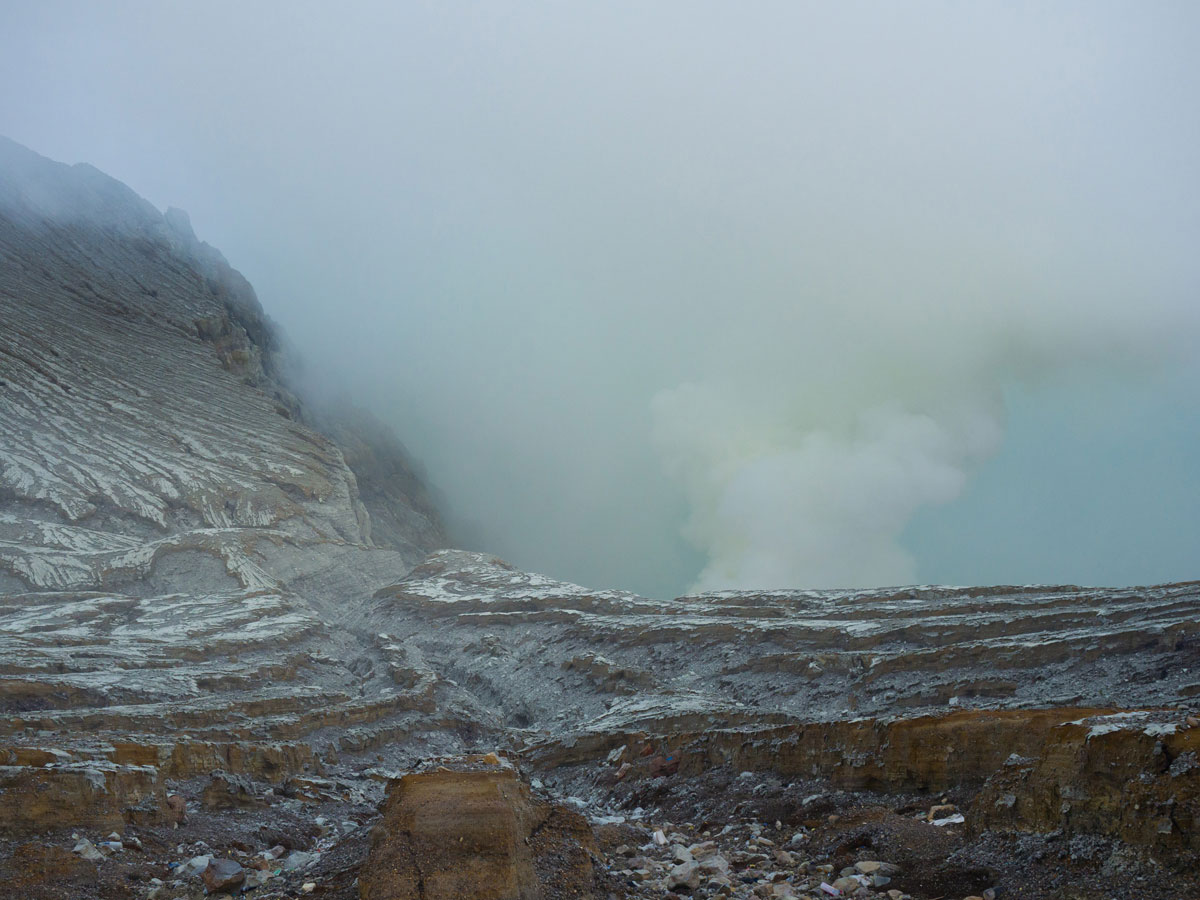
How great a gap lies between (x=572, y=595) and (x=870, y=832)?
3873 centimetres

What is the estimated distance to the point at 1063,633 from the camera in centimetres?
2969

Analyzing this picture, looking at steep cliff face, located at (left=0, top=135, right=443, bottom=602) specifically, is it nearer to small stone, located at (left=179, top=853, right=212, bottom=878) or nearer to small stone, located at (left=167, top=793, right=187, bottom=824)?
small stone, located at (left=167, top=793, right=187, bottom=824)

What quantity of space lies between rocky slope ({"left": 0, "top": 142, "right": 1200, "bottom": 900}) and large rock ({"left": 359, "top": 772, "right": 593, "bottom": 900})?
0.18ft

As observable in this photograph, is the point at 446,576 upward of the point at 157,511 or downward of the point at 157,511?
downward

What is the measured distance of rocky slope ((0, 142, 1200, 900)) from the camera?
35.0ft

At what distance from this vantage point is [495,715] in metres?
34.4

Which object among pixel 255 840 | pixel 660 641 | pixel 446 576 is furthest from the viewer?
pixel 446 576

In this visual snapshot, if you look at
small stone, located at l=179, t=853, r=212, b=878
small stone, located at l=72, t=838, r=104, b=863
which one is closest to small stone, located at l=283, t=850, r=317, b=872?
small stone, located at l=179, t=853, r=212, b=878

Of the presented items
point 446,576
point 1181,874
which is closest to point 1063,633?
point 1181,874

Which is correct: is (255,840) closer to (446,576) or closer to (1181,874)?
(1181,874)

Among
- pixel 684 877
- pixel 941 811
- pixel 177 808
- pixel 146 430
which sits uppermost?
pixel 146 430

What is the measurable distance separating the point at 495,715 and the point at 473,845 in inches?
973

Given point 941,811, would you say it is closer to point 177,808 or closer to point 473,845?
point 473,845

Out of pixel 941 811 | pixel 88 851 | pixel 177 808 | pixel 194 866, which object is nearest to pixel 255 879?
pixel 194 866
